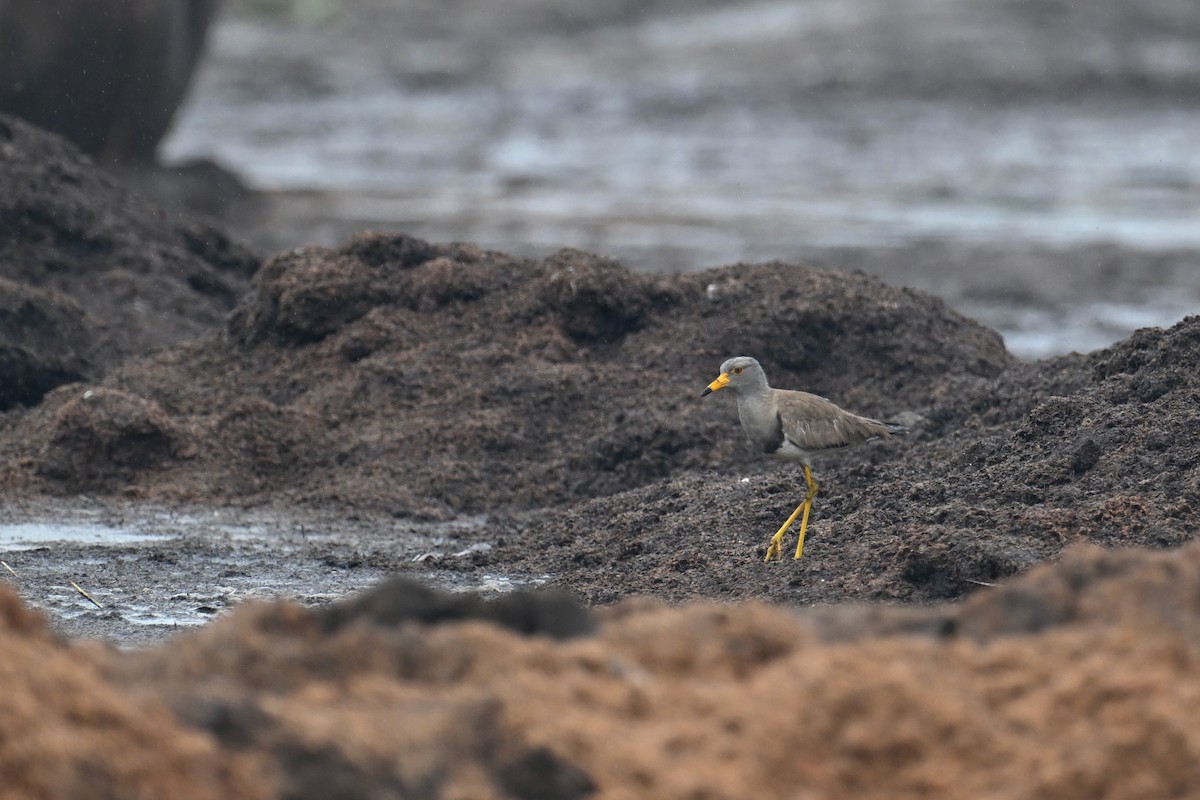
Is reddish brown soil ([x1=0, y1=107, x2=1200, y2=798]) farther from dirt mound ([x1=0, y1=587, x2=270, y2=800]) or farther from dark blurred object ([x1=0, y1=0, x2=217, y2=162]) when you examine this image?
dark blurred object ([x1=0, y1=0, x2=217, y2=162])

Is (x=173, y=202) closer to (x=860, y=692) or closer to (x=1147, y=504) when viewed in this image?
(x=1147, y=504)

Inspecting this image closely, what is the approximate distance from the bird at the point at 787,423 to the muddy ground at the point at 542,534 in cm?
40

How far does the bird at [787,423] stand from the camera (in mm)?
7980

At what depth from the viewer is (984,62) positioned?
39062 millimetres

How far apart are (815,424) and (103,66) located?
12668 mm

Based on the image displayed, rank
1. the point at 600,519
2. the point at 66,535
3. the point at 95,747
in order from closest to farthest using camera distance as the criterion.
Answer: the point at 95,747
the point at 66,535
the point at 600,519

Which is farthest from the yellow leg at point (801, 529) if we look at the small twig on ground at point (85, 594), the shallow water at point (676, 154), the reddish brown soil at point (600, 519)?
the shallow water at point (676, 154)

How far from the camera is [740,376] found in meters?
8.14

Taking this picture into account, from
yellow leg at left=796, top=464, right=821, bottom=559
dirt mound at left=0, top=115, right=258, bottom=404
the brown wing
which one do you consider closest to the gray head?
the brown wing

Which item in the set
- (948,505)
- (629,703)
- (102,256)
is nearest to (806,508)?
(948,505)

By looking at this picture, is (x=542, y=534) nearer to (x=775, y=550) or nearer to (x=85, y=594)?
(x=775, y=550)

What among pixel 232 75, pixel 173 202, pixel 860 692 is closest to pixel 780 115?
pixel 232 75

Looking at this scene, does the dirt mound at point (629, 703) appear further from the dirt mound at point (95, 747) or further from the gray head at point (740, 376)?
the gray head at point (740, 376)

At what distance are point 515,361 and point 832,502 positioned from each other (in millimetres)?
3413
